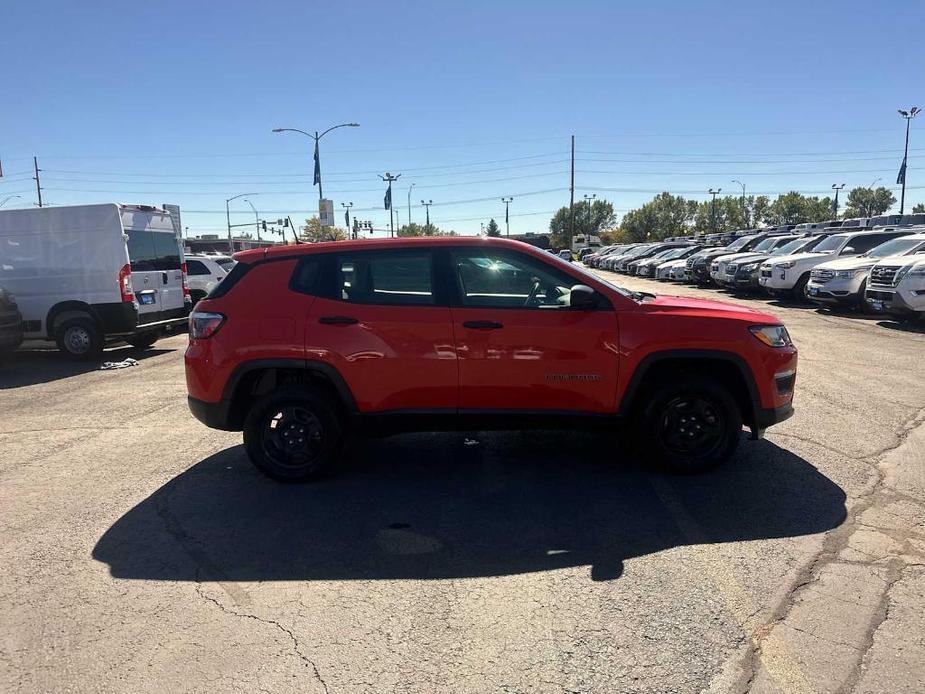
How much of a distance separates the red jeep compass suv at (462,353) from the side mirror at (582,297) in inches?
0.4

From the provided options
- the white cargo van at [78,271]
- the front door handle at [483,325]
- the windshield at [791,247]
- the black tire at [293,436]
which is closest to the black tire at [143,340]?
the white cargo van at [78,271]

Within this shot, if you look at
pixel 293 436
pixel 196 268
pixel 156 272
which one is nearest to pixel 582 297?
pixel 293 436

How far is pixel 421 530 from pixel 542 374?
1372 mm

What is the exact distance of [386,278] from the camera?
4668mm

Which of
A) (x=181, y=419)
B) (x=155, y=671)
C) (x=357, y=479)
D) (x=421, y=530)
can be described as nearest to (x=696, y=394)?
(x=421, y=530)

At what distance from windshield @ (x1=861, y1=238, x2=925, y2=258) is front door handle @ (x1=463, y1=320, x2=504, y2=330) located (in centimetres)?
1287

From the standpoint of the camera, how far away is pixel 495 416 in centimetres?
458

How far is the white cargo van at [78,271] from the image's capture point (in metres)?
10.4

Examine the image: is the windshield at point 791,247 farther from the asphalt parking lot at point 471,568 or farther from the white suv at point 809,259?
the asphalt parking lot at point 471,568

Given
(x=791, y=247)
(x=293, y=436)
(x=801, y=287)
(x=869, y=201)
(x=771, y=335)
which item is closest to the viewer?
(x=771, y=335)

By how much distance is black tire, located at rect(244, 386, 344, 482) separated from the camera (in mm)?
4637

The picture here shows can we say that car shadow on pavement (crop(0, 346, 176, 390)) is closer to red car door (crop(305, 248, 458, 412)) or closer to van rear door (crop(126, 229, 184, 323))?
van rear door (crop(126, 229, 184, 323))

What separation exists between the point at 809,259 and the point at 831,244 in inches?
55.4

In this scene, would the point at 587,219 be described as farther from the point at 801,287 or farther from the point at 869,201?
the point at 801,287
